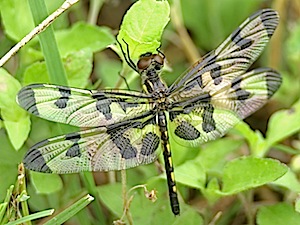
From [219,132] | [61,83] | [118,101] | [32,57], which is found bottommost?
[219,132]

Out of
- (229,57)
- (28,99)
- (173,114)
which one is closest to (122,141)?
(173,114)

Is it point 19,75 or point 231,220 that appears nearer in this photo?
point 19,75

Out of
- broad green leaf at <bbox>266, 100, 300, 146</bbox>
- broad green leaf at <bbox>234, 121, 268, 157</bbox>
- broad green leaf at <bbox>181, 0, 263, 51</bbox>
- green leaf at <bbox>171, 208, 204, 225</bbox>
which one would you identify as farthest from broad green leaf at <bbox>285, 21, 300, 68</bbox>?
green leaf at <bbox>171, 208, 204, 225</bbox>

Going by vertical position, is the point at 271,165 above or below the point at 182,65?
below

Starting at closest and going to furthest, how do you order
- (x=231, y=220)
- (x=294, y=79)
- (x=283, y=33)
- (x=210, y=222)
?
(x=210, y=222), (x=231, y=220), (x=294, y=79), (x=283, y=33)

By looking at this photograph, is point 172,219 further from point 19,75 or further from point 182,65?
point 182,65

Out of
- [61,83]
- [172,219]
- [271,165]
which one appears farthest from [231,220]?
[61,83]

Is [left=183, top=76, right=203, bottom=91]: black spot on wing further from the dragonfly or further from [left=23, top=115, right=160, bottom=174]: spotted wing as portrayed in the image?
[left=23, top=115, right=160, bottom=174]: spotted wing
